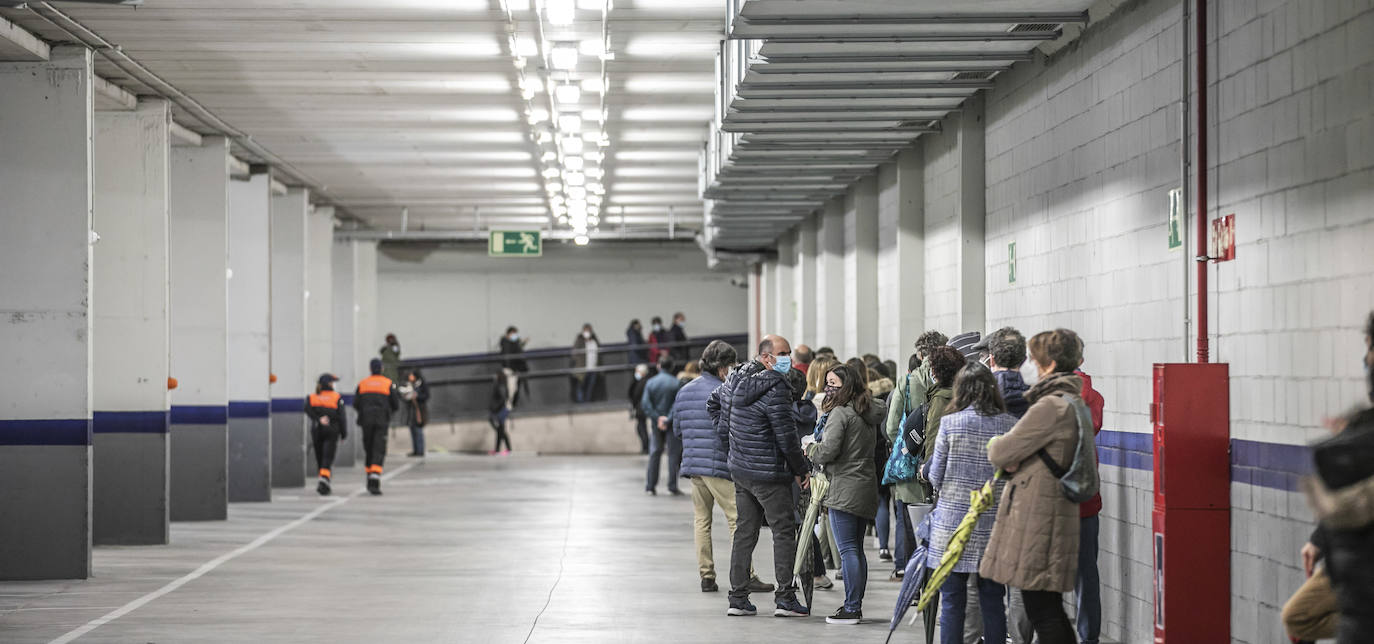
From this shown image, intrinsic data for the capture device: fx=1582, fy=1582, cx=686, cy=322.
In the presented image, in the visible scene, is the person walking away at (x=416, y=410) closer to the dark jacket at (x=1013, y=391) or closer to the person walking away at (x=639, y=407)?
the person walking away at (x=639, y=407)

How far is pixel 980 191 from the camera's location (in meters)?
13.3

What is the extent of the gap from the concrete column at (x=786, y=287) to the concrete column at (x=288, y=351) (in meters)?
7.90

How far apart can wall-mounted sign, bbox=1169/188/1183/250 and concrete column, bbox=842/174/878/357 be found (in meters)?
10.1

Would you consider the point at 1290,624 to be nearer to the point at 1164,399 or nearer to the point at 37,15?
the point at 1164,399

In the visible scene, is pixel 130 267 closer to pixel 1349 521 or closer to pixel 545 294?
pixel 1349 521

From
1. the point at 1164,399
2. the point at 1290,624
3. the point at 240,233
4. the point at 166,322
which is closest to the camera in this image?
the point at 1290,624

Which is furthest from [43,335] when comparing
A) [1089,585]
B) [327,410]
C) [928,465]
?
[327,410]

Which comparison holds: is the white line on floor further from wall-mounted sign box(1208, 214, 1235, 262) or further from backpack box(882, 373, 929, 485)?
wall-mounted sign box(1208, 214, 1235, 262)

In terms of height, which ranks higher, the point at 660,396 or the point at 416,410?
the point at 660,396

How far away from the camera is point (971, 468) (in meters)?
7.57

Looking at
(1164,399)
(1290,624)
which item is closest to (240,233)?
(1164,399)

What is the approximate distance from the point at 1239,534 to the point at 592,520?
1101cm

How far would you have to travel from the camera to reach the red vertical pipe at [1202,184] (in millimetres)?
8062

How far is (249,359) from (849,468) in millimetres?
13383
